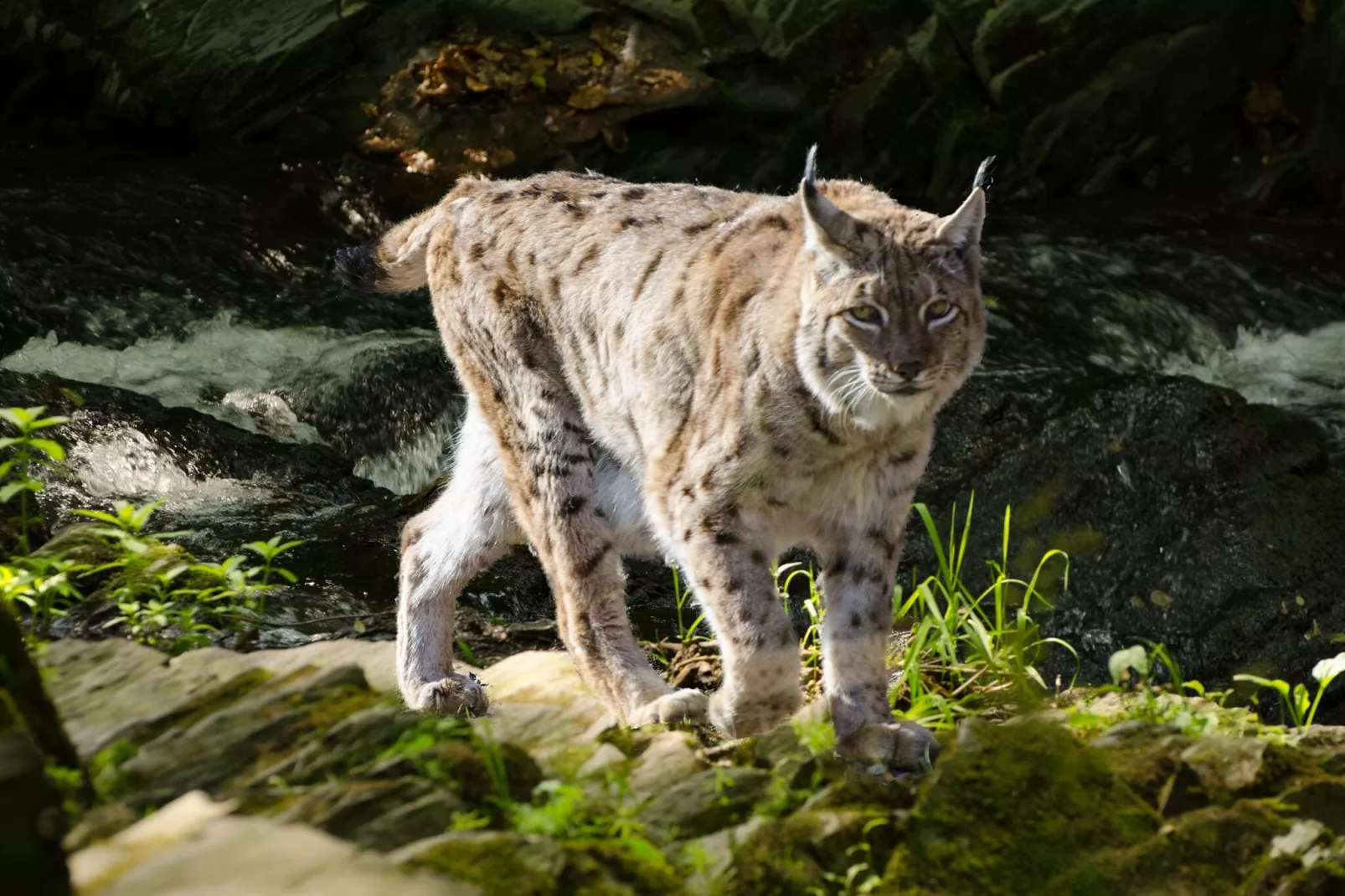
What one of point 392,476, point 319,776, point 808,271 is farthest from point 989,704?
point 392,476

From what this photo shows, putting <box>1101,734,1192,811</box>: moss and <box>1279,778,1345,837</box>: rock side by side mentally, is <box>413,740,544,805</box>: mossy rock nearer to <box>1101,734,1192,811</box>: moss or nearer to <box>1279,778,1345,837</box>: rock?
<box>1101,734,1192,811</box>: moss

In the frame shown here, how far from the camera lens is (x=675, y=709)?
4539 mm

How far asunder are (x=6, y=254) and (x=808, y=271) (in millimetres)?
7211

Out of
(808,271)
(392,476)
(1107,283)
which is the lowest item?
(1107,283)

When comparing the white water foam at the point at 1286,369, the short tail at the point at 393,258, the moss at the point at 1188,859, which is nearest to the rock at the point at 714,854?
the moss at the point at 1188,859

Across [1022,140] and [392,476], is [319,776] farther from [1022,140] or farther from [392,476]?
[1022,140]

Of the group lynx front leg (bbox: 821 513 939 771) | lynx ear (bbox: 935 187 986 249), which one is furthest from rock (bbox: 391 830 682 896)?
lynx ear (bbox: 935 187 986 249)

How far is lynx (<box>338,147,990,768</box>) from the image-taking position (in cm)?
427

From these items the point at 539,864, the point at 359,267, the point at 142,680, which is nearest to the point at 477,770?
the point at 539,864

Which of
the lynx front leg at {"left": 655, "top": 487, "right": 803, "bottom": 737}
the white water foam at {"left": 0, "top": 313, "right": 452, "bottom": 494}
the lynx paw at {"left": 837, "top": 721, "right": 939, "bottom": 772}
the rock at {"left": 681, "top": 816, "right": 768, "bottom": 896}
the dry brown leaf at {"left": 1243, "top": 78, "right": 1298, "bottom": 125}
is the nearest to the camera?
the rock at {"left": 681, "top": 816, "right": 768, "bottom": 896}

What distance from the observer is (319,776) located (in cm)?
311

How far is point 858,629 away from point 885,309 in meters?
0.93

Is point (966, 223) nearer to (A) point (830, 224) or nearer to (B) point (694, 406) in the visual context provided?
(A) point (830, 224)

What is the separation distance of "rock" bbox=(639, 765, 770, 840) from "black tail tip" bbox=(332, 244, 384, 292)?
2820 millimetres
